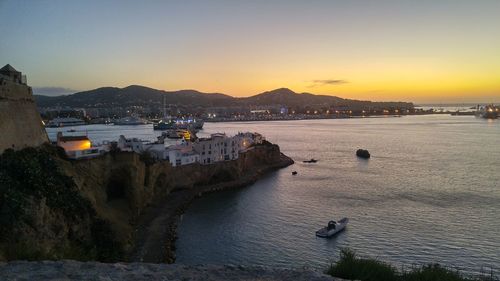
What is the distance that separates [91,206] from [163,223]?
3.66 meters

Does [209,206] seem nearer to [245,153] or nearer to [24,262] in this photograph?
[245,153]

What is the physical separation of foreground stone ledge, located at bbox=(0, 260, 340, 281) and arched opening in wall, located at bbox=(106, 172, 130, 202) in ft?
38.6

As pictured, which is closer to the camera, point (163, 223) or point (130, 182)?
point (163, 223)

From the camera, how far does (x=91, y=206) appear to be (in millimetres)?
12688

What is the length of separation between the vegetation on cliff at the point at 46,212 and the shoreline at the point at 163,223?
1001 mm

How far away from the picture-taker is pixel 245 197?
22.1 m

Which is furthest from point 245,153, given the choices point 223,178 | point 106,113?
point 106,113

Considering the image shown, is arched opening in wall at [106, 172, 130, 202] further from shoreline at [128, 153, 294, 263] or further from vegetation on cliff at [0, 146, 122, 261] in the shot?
vegetation on cliff at [0, 146, 122, 261]

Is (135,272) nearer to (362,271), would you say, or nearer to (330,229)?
(362,271)

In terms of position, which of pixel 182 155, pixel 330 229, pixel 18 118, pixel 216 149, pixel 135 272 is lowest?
pixel 330 229

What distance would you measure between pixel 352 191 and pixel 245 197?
6394 mm

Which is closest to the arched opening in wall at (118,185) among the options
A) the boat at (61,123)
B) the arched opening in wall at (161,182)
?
the arched opening in wall at (161,182)

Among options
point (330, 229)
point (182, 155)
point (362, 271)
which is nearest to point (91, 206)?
point (330, 229)

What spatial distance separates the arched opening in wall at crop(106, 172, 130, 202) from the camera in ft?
53.3
